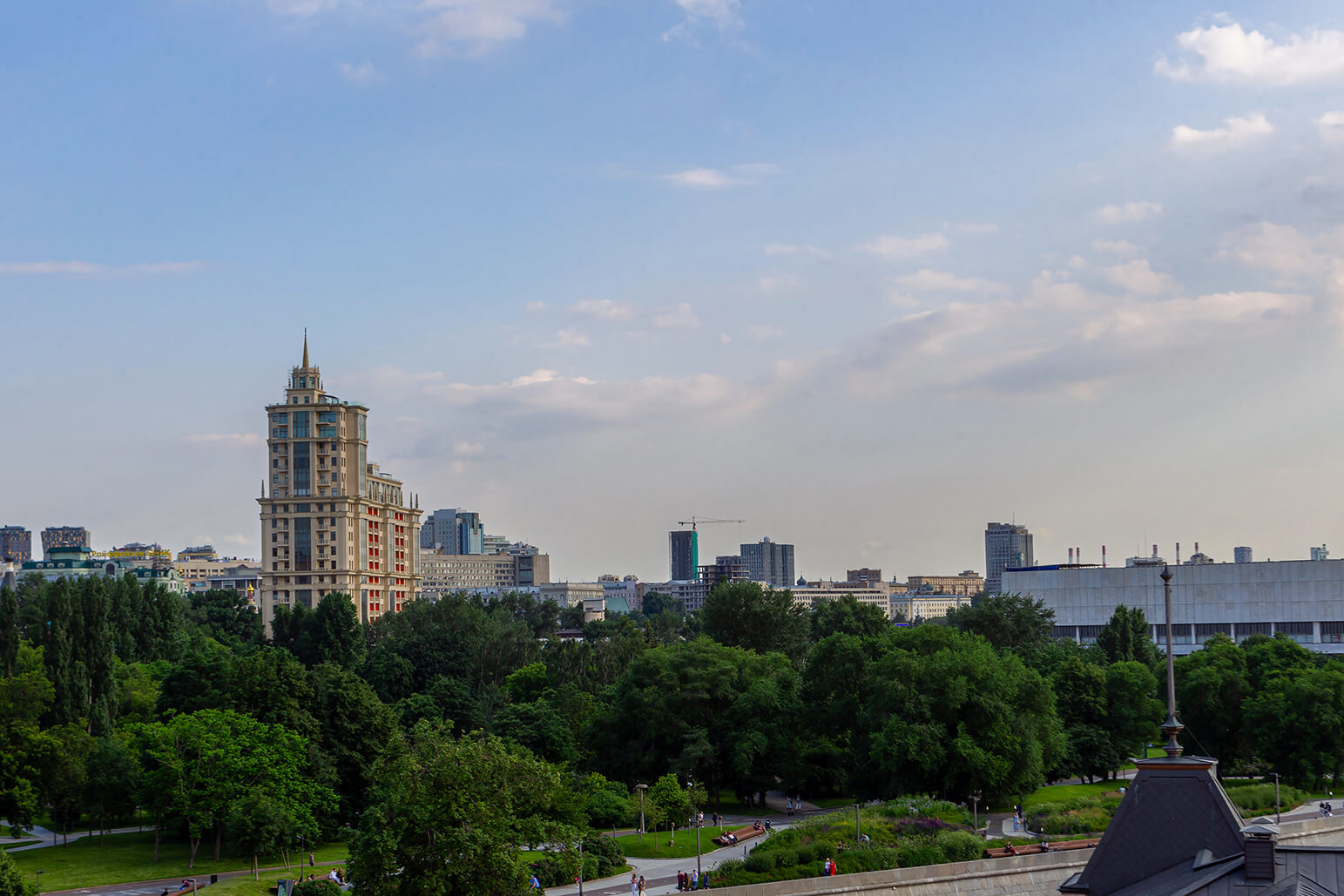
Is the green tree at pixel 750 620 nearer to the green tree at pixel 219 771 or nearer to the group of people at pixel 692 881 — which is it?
the green tree at pixel 219 771

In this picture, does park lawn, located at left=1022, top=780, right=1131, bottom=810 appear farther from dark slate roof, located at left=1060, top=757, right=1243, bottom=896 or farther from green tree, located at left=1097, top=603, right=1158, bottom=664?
dark slate roof, located at left=1060, top=757, right=1243, bottom=896

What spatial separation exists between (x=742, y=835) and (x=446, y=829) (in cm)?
2424

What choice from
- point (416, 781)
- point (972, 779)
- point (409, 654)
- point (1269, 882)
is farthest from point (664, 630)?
point (1269, 882)

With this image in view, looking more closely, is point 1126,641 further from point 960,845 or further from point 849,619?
point 960,845

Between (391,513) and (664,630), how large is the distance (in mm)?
49859

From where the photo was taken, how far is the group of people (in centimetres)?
4338

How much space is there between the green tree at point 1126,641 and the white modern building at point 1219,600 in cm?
2594

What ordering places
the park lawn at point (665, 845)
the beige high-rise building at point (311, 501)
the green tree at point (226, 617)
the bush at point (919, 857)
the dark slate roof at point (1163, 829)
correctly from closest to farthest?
the dark slate roof at point (1163, 829) < the bush at point (919, 857) < the park lawn at point (665, 845) < the green tree at point (226, 617) < the beige high-rise building at point (311, 501)

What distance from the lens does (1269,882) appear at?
47.6 ft

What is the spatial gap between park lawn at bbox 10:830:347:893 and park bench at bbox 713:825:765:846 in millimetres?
17053

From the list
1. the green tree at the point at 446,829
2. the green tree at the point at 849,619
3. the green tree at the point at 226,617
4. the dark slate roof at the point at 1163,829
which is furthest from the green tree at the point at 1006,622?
the dark slate roof at the point at 1163,829

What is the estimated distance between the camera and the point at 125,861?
57.1m

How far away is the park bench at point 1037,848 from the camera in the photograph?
153 ft

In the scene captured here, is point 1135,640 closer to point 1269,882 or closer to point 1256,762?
point 1256,762
